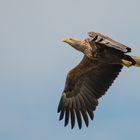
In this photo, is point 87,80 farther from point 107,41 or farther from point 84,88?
point 107,41

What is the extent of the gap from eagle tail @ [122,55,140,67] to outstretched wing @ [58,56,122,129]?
1152mm

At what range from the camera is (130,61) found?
23938mm

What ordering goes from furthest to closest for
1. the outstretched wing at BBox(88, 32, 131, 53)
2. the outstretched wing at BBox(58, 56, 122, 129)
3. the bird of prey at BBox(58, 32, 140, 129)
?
the outstretched wing at BBox(58, 56, 122, 129) → the bird of prey at BBox(58, 32, 140, 129) → the outstretched wing at BBox(88, 32, 131, 53)

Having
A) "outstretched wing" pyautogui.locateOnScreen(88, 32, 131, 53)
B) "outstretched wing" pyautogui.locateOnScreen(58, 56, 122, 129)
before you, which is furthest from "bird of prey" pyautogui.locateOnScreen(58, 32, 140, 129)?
"outstretched wing" pyautogui.locateOnScreen(88, 32, 131, 53)

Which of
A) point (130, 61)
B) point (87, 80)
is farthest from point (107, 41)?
point (87, 80)

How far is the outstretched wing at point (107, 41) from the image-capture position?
22203 mm

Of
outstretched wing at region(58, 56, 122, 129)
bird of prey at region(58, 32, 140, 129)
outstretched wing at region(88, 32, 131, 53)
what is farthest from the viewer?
outstretched wing at region(58, 56, 122, 129)

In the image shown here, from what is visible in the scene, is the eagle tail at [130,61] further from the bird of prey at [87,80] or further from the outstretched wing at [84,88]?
the outstretched wing at [84,88]

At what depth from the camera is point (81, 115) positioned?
86.5 feet

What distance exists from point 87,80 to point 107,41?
4170 mm

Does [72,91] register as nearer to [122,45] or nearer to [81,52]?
[81,52]

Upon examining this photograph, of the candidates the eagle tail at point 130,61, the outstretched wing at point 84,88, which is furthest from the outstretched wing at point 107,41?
the outstretched wing at point 84,88

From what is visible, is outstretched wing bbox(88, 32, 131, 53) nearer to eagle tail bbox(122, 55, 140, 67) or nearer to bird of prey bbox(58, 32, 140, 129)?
bird of prey bbox(58, 32, 140, 129)

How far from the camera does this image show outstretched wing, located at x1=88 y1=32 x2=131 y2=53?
22203mm
